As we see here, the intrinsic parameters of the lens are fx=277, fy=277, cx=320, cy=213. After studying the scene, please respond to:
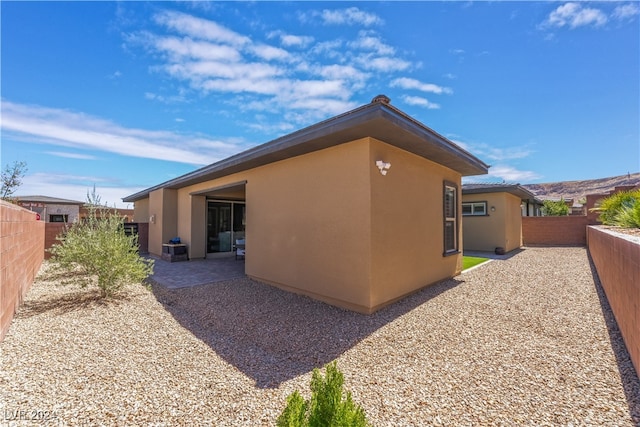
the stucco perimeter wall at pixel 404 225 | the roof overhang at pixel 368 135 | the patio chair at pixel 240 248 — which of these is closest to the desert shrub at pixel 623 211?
the roof overhang at pixel 368 135

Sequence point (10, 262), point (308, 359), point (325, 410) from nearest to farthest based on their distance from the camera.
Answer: point (325, 410), point (308, 359), point (10, 262)

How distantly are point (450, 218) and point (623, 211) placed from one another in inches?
183

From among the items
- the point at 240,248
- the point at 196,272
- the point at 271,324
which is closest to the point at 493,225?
the point at 240,248

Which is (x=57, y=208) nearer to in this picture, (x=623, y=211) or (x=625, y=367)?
(x=625, y=367)

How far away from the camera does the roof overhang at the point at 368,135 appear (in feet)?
14.7

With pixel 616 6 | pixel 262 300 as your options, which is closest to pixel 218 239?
pixel 262 300

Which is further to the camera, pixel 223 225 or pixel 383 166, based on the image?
pixel 223 225

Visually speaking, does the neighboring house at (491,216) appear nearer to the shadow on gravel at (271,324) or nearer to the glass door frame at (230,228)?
the shadow on gravel at (271,324)

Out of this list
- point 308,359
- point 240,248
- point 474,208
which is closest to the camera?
point 308,359

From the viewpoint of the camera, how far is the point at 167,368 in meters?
3.27

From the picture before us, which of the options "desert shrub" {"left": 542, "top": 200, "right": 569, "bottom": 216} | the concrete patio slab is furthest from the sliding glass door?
"desert shrub" {"left": 542, "top": 200, "right": 569, "bottom": 216}

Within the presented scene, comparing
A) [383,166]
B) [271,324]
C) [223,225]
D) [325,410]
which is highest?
[383,166]

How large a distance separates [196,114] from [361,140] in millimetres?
8095

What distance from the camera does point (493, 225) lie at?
1357 cm
